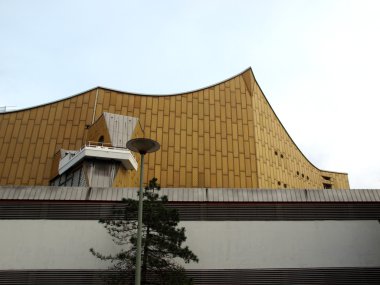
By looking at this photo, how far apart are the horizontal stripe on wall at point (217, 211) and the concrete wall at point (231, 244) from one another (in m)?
0.28

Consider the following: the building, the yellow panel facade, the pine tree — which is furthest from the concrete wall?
the yellow panel facade

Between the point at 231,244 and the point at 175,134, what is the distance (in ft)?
69.6

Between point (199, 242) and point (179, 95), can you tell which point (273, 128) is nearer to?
point (179, 95)

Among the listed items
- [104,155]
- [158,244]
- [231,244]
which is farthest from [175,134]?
[158,244]

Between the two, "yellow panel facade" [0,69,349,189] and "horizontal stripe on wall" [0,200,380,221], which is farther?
"yellow panel facade" [0,69,349,189]

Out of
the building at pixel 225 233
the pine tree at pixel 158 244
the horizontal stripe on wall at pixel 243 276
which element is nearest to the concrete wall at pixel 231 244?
the building at pixel 225 233

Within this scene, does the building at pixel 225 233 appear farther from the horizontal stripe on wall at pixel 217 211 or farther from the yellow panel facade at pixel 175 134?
the yellow panel facade at pixel 175 134

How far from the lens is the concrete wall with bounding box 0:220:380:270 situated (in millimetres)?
18234

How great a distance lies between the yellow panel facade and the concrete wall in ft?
50.2

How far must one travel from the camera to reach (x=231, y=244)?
19.0 metres

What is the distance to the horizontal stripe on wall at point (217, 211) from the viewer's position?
754 inches

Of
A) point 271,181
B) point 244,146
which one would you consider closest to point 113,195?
point 244,146

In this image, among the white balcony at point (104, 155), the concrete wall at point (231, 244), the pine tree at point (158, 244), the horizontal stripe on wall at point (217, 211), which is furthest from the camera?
the white balcony at point (104, 155)

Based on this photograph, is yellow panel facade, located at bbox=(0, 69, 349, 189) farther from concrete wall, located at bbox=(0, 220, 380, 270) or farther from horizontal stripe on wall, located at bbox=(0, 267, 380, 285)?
horizontal stripe on wall, located at bbox=(0, 267, 380, 285)
